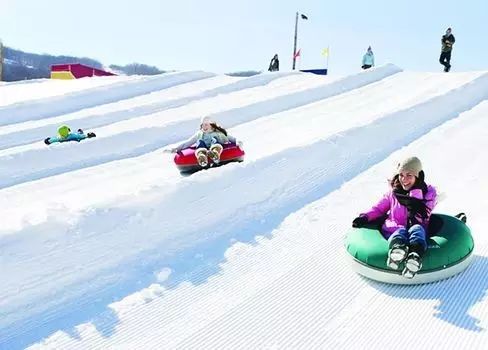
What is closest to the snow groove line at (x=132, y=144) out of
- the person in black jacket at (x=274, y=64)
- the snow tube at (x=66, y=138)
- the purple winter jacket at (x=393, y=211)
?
the snow tube at (x=66, y=138)

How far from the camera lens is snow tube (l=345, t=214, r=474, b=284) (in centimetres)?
315

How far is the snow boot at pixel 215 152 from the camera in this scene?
6020mm

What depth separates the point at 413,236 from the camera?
312 centimetres

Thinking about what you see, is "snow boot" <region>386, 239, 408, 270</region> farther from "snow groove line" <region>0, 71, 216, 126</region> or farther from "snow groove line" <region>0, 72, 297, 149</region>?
"snow groove line" <region>0, 71, 216, 126</region>

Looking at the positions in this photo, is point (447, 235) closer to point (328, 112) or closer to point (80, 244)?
point (80, 244)

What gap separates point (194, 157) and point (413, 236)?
334 centimetres

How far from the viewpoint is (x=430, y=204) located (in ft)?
10.9

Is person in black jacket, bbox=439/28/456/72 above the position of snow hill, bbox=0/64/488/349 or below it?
above

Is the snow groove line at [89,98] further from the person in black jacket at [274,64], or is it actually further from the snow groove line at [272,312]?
the snow groove line at [272,312]

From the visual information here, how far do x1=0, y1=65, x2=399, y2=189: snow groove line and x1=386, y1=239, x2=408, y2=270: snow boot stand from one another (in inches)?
191

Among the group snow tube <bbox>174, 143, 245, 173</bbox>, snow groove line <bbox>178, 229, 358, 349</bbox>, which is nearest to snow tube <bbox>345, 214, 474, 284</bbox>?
snow groove line <bbox>178, 229, 358, 349</bbox>

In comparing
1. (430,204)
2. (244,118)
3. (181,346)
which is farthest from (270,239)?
(244,118)

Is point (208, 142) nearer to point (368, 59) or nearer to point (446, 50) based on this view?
point (446, 50)

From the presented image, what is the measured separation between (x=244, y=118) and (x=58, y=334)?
7.65m
